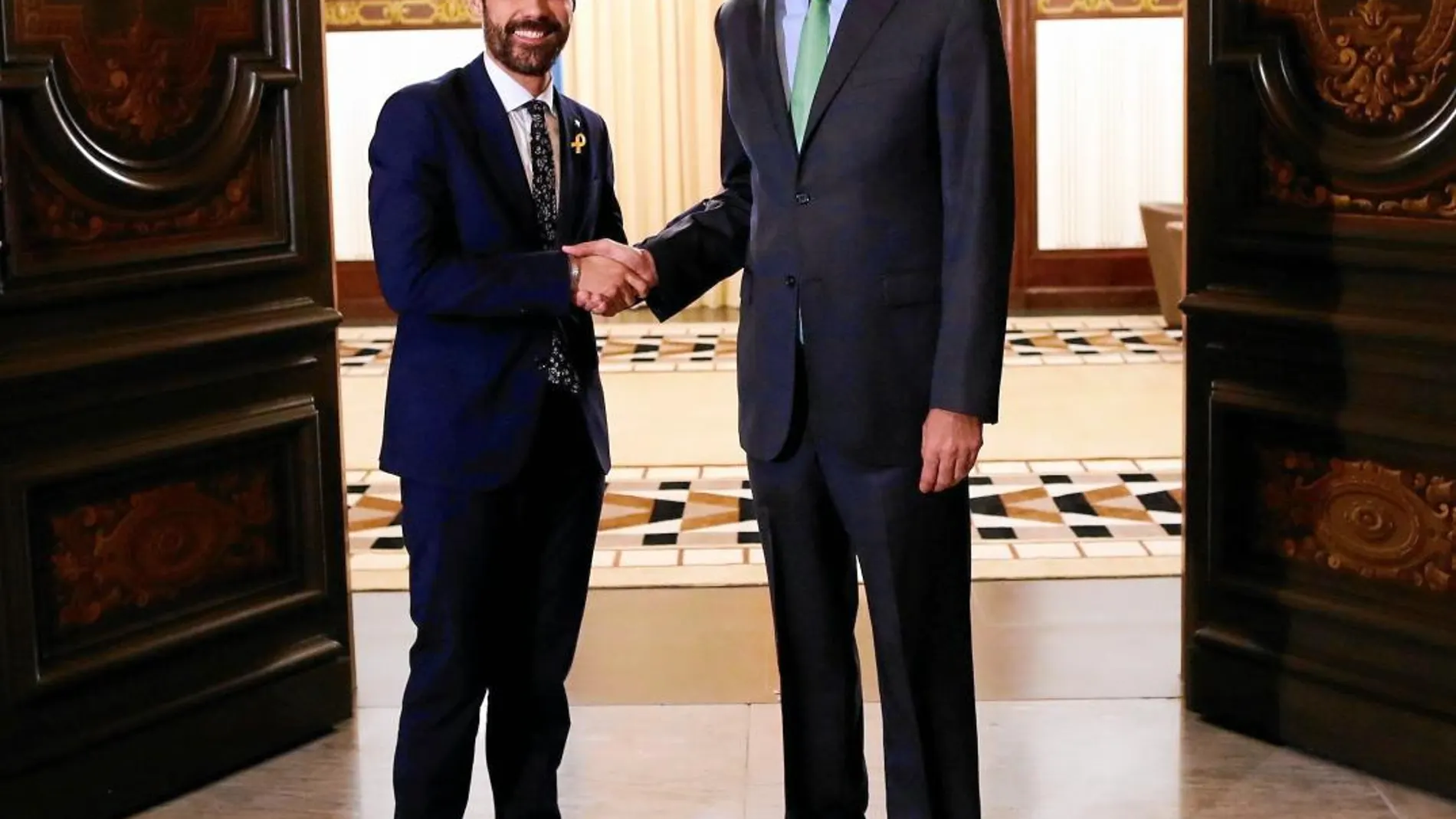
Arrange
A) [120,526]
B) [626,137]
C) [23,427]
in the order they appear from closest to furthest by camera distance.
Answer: [23,427] → [120,526] → [626,137]

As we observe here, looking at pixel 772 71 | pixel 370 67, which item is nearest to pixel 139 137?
pixel 772 71

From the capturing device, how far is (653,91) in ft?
32.5

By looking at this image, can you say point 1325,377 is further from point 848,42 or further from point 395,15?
point 395,15

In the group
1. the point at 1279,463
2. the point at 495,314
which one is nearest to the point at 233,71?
the point at 495,314

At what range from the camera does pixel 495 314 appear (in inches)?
104

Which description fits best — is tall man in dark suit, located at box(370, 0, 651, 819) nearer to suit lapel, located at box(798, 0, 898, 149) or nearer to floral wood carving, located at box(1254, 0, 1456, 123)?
suit lapel, located at box(798, 0, 898, 149)

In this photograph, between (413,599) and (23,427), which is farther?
(23,427)

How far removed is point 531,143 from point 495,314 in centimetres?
27

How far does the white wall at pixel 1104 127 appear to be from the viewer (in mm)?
9523

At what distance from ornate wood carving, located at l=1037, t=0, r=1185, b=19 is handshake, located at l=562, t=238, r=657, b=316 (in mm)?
7213

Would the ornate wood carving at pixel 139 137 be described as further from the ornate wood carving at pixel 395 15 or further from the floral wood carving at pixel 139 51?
the ornate wood carving at pixel 395 15

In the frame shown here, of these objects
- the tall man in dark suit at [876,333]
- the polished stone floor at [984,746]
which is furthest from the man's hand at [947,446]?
the polished stone floor at [984,746]

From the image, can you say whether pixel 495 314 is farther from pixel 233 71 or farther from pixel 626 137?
pixel 626 137

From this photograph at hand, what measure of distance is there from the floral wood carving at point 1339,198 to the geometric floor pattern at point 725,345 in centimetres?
465
